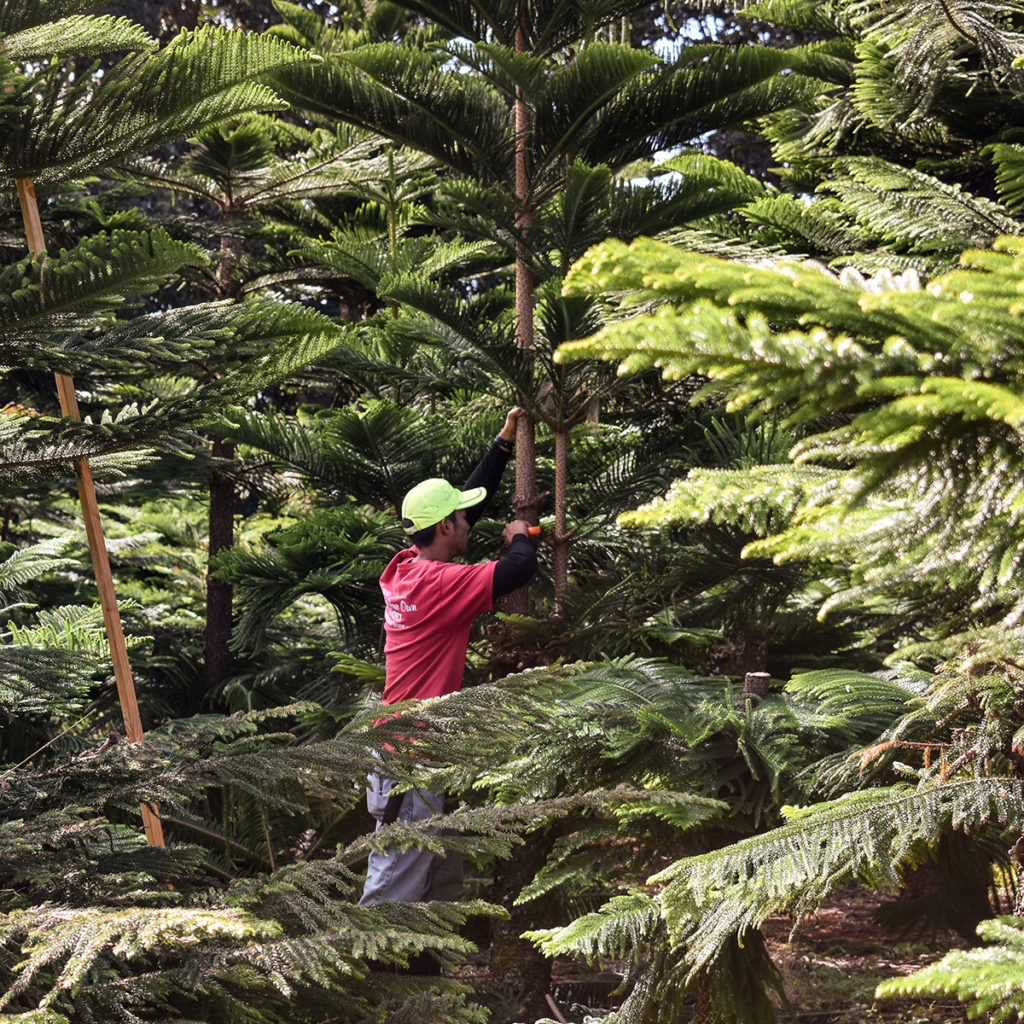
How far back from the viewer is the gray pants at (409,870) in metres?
3.04

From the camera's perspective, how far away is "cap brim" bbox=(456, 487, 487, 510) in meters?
3.44

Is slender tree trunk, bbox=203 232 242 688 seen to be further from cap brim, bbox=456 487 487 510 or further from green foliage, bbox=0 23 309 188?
green foliage, bbox=0 23 309 188

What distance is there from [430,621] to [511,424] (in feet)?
2.56

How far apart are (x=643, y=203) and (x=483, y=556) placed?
4.95 feet

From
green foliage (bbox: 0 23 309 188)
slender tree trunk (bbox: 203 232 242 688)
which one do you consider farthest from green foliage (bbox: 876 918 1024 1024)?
slender tree trunk (bbox: 203 232 242 688)

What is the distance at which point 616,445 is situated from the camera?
3.77 m

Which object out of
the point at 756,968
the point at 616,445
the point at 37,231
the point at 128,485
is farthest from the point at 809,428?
the point at 128,485

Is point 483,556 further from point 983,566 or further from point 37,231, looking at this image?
point 983,566

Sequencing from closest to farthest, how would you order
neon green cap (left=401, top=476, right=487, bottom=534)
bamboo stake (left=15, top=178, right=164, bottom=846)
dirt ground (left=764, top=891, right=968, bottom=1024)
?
bamboo stake (left=15, top=178, right=164, bottom=846), dirt ground (left=764, top=891, right=968, bottom=1024), neon green cap (left=401, top=476, right=487, bottom=534)

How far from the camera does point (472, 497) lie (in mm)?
3457

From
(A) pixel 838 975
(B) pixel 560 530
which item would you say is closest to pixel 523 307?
(B) pixel 560 530

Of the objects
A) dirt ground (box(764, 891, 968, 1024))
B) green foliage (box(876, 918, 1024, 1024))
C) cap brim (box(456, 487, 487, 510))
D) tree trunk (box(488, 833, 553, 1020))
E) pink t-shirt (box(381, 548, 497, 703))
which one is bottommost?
dirt ground (box(764, 891, 968, 1024))

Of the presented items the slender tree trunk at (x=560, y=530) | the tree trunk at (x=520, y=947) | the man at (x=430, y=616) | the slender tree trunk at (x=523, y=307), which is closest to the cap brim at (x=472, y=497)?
the man at (x=430, y=616)

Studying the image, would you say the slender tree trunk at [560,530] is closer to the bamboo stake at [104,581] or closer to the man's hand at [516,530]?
the man's hand at [516,530]
